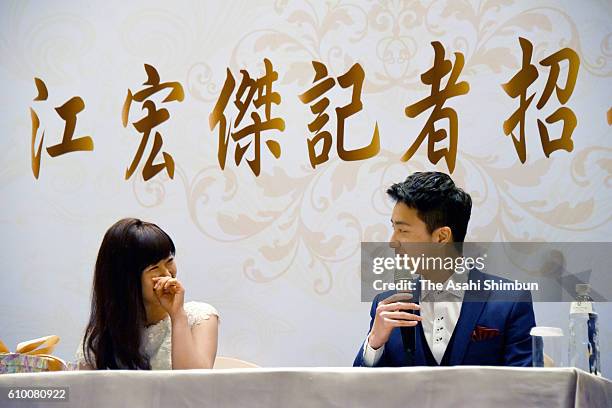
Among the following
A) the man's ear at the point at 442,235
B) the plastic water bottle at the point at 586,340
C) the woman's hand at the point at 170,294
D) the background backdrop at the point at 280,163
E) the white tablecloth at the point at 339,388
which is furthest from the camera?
the background backdrop at the point at 280,163

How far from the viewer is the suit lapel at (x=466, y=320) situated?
7.91ft

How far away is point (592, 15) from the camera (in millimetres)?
2973

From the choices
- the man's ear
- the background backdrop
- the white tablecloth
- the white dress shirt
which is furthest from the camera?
the background backdrop

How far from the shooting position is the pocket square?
2410 mm

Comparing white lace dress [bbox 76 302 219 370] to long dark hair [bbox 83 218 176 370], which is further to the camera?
white lace dress [bbox 76 302 219 370]

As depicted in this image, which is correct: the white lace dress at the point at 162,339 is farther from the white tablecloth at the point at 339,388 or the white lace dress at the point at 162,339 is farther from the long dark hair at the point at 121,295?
A: the white tablecloth at the point at 339,388

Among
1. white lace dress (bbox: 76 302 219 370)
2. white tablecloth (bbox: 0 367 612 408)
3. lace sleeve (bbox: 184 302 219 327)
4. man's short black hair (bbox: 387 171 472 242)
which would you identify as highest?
man's short black hair (bbox: 387 171 472 242)

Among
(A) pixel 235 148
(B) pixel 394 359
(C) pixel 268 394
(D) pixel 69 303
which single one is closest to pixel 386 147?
(A) pixel 235 148

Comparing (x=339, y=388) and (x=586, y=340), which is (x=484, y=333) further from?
(x=339, y=388)

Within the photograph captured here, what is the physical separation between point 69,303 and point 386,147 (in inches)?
48.2

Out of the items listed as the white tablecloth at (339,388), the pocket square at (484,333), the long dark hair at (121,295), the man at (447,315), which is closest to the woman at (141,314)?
the long dark hair at (121,295)

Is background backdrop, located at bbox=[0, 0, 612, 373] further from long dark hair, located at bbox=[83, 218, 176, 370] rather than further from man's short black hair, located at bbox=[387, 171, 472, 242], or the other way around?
long dark hair, located at bbox=[83, 218, 176, 370]

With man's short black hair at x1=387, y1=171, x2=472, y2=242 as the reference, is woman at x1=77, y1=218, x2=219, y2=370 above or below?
below

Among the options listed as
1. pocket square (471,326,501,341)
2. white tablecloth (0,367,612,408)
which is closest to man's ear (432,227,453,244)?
pocket square (471,326,501,341)
